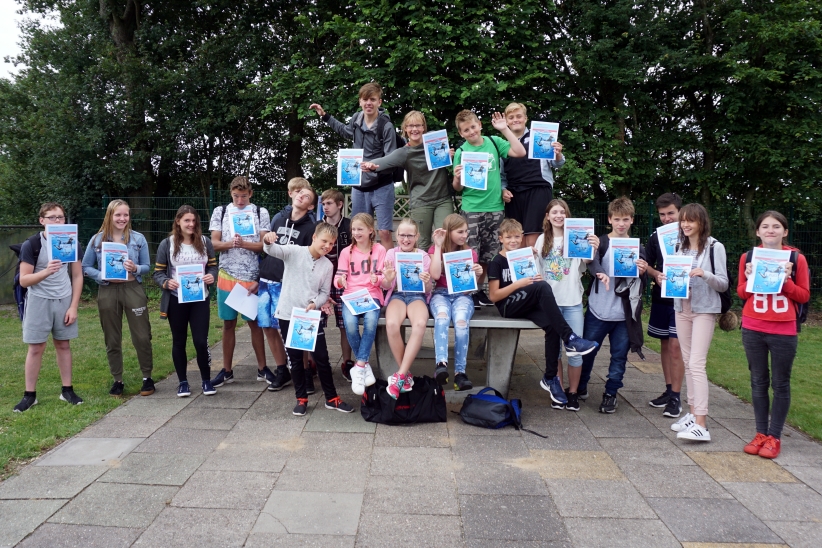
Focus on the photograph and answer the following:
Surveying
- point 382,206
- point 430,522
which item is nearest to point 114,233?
point 382,206

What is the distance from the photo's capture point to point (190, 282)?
541cm

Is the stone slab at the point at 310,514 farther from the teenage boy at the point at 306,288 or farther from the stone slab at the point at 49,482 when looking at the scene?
the teenage boy at the point at 306,288

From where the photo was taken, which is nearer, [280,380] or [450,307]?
[450,307]

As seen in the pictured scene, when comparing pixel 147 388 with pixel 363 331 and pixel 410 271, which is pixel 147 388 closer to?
pixel 363 331

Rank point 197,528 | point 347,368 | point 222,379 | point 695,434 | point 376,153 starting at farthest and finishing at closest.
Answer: point 376,153 < point 347,368 < point 222,379 < point 695,434 < point 197,528

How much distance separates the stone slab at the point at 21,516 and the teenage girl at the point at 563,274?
3990 mm

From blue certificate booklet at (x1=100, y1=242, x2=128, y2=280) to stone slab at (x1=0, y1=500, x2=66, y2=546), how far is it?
2.42 meters

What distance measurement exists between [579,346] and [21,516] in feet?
13.3

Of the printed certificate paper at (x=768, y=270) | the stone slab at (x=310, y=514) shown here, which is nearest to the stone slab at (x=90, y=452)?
the stone slab at (x=310, y=514)

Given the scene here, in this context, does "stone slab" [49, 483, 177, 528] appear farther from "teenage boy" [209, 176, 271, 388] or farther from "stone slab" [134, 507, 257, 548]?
"teenage boy" [209, 176, 271, 388]

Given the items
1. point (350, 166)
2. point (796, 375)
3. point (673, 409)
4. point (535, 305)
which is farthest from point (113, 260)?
point (796, 375)

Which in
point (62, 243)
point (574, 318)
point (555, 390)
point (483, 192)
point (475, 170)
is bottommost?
point (555, 390)

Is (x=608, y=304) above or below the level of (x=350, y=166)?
below

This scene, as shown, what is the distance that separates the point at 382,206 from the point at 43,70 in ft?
44.0
